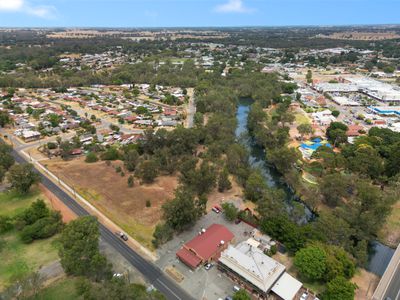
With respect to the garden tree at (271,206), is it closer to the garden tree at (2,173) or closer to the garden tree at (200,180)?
the garden tree at (200,180)

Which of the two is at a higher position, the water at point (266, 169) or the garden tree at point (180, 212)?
the garden tree at point (180, 212)

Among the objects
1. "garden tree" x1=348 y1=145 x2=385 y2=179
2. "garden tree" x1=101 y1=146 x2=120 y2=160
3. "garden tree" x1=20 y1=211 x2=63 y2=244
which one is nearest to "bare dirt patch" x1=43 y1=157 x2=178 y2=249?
"garden tree" x1=101 y1=146 x2=120 y2=160

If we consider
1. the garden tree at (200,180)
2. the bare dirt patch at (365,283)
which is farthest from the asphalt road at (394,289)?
the garden tree at (200,180)

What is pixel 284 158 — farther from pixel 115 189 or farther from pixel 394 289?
pixel 115 189

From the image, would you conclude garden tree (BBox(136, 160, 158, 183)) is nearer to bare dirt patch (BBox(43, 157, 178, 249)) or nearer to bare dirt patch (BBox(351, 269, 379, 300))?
bare dirt patch (BBox(43, 157, 178, 249))

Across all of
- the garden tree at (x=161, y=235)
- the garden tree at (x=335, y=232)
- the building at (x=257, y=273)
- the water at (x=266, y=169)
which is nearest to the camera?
the building at (x=257, y=273)

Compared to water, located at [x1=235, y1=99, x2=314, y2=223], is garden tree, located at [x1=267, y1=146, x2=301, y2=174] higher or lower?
higher

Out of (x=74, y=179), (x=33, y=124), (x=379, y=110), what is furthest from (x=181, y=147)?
(x=379, y=110)
